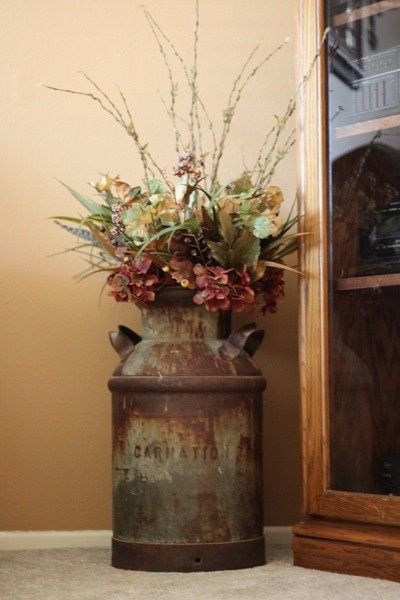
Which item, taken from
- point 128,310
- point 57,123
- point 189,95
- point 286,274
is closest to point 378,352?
point 286,274

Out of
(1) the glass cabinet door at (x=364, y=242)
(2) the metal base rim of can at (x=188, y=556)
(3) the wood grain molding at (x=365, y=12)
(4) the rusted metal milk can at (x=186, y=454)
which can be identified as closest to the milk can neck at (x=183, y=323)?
(4) the rusted metal milk can at (x=186, y=454)

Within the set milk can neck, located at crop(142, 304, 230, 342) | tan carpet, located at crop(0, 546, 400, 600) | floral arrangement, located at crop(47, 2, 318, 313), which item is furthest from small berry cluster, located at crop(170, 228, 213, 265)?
tan carpet, located at crop(0, 546, 400, 600)

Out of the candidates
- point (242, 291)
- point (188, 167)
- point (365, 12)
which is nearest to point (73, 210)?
point (188, 167)

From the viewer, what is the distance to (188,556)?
1766 mm

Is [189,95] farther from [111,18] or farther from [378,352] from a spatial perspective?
[378,352]

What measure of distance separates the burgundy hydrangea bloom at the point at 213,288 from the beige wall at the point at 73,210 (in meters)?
0.42

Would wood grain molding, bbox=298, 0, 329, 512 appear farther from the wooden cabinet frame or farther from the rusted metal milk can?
the rusted metal milk can

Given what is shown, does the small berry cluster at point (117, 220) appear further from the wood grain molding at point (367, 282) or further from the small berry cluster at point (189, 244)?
the wood grain molding at point (367, 282)

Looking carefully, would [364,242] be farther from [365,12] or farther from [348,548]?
[348,548]

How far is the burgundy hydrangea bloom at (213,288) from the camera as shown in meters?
1.77

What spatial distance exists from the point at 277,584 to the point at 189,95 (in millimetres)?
1183

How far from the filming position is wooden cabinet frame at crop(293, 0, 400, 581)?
1702 millimetres

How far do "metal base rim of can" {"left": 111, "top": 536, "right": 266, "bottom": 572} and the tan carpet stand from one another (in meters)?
0.02

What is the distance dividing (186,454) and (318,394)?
11.4 inches
